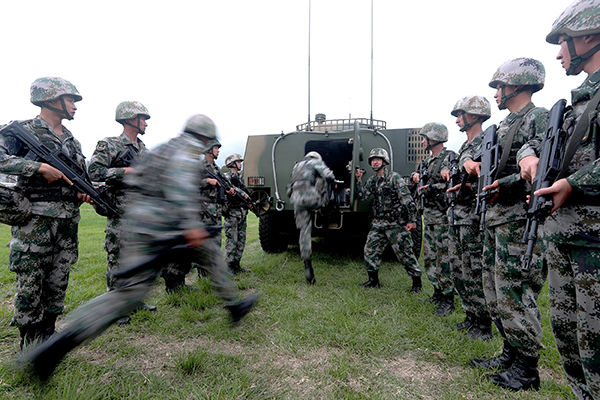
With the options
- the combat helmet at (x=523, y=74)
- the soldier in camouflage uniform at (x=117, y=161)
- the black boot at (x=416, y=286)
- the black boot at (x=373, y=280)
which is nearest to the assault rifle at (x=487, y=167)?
the combat helmet at (x=523, y=74)

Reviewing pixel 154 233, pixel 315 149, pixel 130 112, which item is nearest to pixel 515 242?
pixel 154 233

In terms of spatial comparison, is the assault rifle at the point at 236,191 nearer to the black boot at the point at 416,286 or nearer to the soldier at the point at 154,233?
the soldier at the point at 154,233

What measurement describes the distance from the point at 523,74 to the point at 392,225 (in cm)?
221

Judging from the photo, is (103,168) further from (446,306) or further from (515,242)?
(446,306)

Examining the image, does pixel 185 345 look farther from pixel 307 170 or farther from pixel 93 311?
pixel 307 170

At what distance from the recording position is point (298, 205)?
4164 millimetres

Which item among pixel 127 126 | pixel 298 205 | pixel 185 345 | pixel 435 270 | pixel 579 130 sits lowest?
pixel 185 345

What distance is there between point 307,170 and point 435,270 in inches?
78.0

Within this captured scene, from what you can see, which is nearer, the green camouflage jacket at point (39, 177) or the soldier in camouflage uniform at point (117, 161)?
the green camouflage jacket at point (39, 177)

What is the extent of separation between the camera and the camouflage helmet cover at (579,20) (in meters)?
1.32

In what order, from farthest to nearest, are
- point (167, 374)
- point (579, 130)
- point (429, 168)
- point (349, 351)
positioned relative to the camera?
point (429, 168), point (349, 351), point (167, 374), point (579, 130)

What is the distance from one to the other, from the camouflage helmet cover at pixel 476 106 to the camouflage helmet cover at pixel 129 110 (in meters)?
3.29

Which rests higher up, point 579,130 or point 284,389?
point 579,130

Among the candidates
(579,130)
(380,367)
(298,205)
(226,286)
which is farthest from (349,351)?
(298,205)
